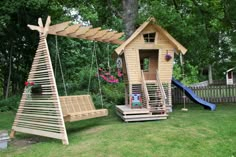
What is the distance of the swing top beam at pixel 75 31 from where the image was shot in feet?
22.3

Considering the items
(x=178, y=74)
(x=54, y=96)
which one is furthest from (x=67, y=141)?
(x=178, y=74)

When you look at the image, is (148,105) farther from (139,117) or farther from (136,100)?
(136,100)

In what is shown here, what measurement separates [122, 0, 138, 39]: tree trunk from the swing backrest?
3.98 m

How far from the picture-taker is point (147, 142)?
576 centimetres

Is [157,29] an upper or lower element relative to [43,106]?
upper

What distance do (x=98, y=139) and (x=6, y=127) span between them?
381 centimetres

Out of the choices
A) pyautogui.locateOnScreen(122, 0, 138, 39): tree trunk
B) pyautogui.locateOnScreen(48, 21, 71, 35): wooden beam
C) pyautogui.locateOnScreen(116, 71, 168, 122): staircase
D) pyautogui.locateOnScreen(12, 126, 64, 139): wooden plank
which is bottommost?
pyautogui.locateOnScreen(12, 126, 64, 139): wooden plank

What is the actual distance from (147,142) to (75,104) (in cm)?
266

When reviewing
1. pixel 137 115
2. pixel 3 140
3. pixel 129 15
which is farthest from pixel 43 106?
pixel 129 15

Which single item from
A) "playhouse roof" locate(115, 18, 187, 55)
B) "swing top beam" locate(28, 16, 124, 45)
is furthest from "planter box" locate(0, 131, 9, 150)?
"playhouse roof" locate(115, 18, 187, 55)

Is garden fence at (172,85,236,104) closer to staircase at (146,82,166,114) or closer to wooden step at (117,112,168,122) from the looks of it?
staircase at (146,82,166,114)

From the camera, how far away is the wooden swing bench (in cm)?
683

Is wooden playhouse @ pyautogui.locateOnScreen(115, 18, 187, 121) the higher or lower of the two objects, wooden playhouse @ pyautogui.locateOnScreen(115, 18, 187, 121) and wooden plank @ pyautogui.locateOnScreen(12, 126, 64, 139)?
the higher

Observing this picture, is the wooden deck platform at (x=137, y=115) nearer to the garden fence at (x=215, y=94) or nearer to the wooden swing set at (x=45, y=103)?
the wooden swing set at (x=45, y=103)
